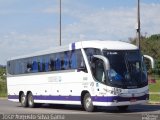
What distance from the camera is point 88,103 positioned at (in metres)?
24.2

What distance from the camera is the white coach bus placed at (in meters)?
22.8

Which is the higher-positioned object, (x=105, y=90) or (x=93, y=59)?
(x=93, y=59)

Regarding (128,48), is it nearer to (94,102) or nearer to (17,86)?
(94,102)

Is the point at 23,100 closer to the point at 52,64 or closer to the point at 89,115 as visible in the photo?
the point at 52,64

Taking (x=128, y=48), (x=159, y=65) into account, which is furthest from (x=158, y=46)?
(x=128, y=48)

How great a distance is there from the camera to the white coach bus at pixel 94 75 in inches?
897

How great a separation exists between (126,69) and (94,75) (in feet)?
5.16

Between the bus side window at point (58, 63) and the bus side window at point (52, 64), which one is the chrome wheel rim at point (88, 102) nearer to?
the bus side window at point (58, 63)

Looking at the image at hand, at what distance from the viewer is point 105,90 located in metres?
22.9

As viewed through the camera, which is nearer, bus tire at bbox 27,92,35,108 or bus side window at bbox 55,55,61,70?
bus side window at bbox 55,55,61,70

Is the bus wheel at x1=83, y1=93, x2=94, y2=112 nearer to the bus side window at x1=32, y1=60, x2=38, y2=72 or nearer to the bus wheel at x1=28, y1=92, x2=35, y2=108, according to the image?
the bus side window at x1=32, y1=60, x2=38, y2=72

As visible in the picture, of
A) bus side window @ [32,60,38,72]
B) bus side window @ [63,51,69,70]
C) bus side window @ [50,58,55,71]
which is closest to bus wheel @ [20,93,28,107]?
bus side window @ [32,60,38,72]

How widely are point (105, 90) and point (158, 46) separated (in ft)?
239

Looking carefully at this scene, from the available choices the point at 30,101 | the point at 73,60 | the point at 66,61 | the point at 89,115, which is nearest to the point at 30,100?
the point at 30,101
